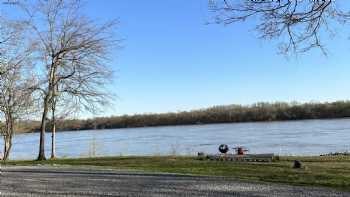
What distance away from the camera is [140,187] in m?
10.8

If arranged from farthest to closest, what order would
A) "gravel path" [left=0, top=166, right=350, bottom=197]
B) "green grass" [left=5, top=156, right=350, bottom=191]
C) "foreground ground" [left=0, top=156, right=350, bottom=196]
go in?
"green grass" [left=5, top=156, right=350, bottom=191]
"foreground ground" [left=0, top=156, right=350, bottom=196]
"gravel path" [left=0, top=166, right=350, bottom=197]

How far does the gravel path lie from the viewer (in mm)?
9883

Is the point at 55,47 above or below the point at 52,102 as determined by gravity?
above

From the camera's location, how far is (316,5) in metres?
11.6

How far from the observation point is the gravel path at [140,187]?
988 cm

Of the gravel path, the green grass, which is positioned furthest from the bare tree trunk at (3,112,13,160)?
the gravel path

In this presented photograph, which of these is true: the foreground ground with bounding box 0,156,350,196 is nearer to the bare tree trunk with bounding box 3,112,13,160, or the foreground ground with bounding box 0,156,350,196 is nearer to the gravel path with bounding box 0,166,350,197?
the gravel path with bounding box 0,166,350,197

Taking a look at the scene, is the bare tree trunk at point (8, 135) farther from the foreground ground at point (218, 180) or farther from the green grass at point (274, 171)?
the foreground ground at point (218, 180)

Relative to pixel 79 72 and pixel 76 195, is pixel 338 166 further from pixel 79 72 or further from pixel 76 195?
pixel 79 72

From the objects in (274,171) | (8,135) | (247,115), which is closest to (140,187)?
(274,171)

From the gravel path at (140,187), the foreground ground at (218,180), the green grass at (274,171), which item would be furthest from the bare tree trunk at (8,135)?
the gravel path at (140,187)

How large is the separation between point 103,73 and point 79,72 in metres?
1.07

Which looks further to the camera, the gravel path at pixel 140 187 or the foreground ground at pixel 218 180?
the foreground ground at pixel 218 180

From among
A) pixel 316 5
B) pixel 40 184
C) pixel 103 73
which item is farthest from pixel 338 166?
pixel 103 73
